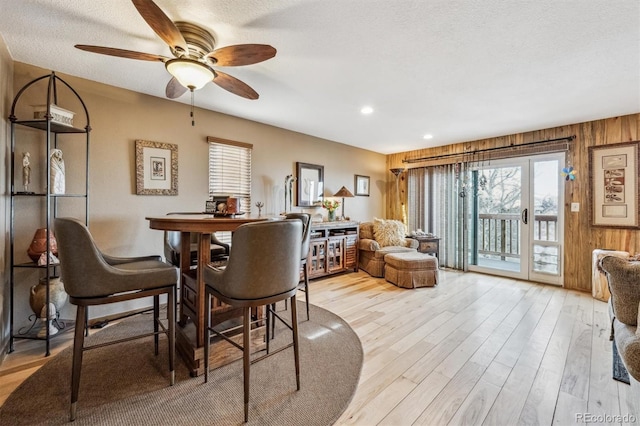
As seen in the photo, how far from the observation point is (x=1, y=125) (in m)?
2.15

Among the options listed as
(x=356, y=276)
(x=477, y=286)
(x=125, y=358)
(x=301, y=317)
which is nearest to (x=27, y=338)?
(x=125, y=358)

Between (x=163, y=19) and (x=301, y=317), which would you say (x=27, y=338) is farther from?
(x=163, y=19)

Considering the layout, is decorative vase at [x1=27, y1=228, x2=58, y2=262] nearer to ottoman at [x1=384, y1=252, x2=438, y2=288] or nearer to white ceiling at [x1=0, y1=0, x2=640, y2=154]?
white ceiling at [x1=0, y1=0, x2=640, y2=154]

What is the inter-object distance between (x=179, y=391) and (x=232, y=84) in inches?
89.1

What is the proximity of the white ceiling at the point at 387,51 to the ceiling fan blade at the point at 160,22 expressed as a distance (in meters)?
0.22

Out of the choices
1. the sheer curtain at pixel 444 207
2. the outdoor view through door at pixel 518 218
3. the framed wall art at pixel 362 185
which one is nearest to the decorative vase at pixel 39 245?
the framed wall art at pixel 362 185

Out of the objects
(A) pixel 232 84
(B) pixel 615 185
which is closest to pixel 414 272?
(B) pixel 615 185

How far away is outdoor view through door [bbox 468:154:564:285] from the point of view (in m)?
4.23

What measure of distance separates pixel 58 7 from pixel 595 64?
13.2ft

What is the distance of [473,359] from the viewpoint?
7.00 feet

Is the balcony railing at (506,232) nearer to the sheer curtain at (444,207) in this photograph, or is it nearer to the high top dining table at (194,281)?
the sheer curtain at (444,207)

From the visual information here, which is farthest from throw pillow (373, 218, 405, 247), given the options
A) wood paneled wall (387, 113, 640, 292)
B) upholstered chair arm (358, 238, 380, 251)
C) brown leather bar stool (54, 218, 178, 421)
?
brown leather bar stool (54, 218, 178, 421)

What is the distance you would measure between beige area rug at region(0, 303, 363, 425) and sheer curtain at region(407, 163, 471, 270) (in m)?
3.70

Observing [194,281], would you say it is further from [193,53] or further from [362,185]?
[362,185]
